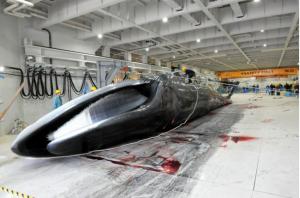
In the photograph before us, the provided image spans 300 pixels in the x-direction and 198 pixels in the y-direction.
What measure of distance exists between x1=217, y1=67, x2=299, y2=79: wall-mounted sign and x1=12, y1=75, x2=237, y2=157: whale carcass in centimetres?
2588

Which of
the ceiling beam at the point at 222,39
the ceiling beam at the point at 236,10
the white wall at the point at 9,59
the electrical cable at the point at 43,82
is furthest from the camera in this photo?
the ceiling beam at the point at 222,39

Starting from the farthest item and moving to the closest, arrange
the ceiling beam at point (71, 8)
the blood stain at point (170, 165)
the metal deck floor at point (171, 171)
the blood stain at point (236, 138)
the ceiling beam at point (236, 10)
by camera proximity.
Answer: the ceiling beam at point (236, 10)
the ceiling beam at point (71, 8)
the blood stain at point (236, 138)
the blood stain at point (170, 165)
the metal deck floor at point (171, 171)

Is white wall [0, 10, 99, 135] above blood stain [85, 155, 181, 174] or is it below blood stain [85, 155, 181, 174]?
above

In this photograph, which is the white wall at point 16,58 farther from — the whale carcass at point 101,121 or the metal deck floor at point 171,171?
the whale carcass at point 101,121

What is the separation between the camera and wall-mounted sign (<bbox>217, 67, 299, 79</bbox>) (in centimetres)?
2307

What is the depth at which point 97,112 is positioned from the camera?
2.18 m

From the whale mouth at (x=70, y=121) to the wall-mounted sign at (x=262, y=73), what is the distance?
26371mm

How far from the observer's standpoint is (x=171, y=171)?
179 cm

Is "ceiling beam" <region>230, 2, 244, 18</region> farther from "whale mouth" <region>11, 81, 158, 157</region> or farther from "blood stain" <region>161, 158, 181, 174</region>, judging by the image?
"blood stain" <region>161, 158, 181, 174</region>

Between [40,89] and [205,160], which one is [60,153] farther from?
[40,89]

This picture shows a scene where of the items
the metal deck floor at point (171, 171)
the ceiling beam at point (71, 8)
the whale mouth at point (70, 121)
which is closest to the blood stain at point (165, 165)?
the metal deck floor at point (171, 171)

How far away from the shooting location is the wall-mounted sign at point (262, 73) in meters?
23.1

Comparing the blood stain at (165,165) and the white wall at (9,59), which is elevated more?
the white wall at (9,59)

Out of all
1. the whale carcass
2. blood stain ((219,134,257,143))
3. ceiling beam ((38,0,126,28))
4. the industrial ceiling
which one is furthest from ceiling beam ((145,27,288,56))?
the whale carcass
